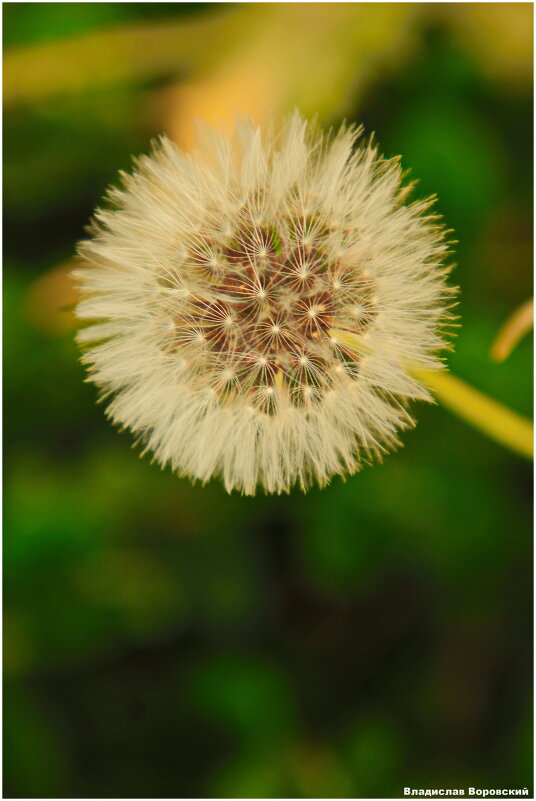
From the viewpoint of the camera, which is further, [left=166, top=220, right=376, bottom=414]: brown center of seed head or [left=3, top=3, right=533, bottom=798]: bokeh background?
[left=3, top=3, right=533, bottom=798]: bokeh background

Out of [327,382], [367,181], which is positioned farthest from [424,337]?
[367,181]

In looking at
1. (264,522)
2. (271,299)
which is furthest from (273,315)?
(264,522)

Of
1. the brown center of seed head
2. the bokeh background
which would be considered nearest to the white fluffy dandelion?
the brown center of seed head

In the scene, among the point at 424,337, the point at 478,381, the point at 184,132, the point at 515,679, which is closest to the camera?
the point at 424,337

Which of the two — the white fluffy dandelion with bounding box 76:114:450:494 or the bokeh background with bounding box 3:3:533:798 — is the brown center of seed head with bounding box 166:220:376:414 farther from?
the bokeh background with bounding box 3:3:533:798

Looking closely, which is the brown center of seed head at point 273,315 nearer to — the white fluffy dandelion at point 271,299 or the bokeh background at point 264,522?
the white fluffy dandelion at point 271,299

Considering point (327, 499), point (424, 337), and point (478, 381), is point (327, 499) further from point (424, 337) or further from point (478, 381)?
point (424, 337)
